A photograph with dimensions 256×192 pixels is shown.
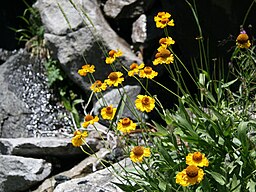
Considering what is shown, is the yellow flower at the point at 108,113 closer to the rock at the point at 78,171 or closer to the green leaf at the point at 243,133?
the green leaf at the point at 243,133

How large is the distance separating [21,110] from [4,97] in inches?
7.6

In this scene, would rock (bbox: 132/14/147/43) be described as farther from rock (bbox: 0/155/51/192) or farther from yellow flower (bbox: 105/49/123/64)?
yellow flower (bbox: 105/49/123/64)

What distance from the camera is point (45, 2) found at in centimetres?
556

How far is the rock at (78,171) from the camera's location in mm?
4145

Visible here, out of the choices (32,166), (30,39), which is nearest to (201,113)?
(32,166)

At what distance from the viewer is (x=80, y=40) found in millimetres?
5180

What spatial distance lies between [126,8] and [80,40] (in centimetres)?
59

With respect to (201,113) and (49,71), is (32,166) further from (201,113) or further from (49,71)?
(201,113)

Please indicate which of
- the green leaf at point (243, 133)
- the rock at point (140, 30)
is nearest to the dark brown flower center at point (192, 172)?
the green leaf at point (243, 133)

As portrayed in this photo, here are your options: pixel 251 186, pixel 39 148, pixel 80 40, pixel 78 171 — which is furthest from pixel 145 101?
pixel 80 40

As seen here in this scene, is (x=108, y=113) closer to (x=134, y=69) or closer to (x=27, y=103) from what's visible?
(x=134, y=69)

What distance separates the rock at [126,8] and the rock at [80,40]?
11 centimetres

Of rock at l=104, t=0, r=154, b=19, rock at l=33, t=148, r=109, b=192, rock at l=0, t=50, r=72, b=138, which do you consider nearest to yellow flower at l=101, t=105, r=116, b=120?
rock at l=33, t=148, r=109, b=192

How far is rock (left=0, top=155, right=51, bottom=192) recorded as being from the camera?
423 cm
